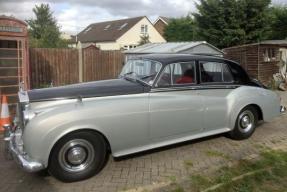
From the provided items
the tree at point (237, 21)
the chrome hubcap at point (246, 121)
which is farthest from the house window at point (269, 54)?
the chrome hubcap at point (246, 121)

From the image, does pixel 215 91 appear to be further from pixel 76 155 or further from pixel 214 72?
pixel 76 155

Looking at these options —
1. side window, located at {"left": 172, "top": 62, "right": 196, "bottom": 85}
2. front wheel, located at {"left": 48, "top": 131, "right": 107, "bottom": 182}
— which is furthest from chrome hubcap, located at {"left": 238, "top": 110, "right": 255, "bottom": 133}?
front wheel, located at {"left": 48, "top": 131, "right": 107, "bottom": 182}

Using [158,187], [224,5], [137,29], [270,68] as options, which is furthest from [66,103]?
[137,29]

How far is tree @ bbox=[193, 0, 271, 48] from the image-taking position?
2230 centimetres

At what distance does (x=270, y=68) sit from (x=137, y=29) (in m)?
31.5

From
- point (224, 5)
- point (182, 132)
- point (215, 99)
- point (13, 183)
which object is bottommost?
point (13, 183)

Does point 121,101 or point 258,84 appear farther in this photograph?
point 258,84

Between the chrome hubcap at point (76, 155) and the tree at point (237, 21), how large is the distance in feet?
62.3

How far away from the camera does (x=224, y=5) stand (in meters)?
22.9

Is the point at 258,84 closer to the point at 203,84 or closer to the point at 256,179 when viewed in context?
the point at 203,84

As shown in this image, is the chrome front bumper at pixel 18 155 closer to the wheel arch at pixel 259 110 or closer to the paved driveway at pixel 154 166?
the paved driveway at pixel 154 166

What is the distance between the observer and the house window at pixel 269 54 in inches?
608

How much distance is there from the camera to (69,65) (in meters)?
14.9

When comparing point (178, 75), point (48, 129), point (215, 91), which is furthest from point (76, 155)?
point (215, 91)
